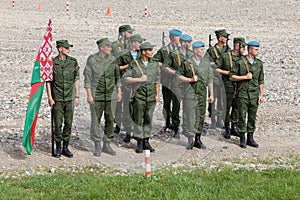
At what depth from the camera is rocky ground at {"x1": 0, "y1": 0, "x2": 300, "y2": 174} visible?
12.0 m

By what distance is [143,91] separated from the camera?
40.3ft

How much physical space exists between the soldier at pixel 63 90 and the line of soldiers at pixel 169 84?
4cm

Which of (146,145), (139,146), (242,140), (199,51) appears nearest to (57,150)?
(139,146)

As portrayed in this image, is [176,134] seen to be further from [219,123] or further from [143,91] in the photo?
[143,91]

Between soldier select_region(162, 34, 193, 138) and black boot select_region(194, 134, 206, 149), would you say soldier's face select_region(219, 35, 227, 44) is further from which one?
black boot select_region(194, 134, 206, 149)

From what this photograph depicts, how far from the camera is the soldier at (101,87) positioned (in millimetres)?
12031

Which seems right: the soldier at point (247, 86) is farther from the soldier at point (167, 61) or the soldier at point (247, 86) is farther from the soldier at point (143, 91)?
the soldier at point (143, 91)

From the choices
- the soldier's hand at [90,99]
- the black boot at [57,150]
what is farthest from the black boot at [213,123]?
the black boot at [57,150]

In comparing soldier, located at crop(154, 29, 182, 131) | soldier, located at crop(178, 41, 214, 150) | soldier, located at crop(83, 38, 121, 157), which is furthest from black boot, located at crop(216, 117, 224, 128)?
soldier, located at crop(83, 38, 121, 157)

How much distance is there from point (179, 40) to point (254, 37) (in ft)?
58.4

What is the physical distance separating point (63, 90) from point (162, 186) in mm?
3140

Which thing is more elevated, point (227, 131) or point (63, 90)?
point (63, 90)

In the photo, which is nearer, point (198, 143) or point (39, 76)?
point (39, 76)

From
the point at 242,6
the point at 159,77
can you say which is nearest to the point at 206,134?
the point at 159,77
